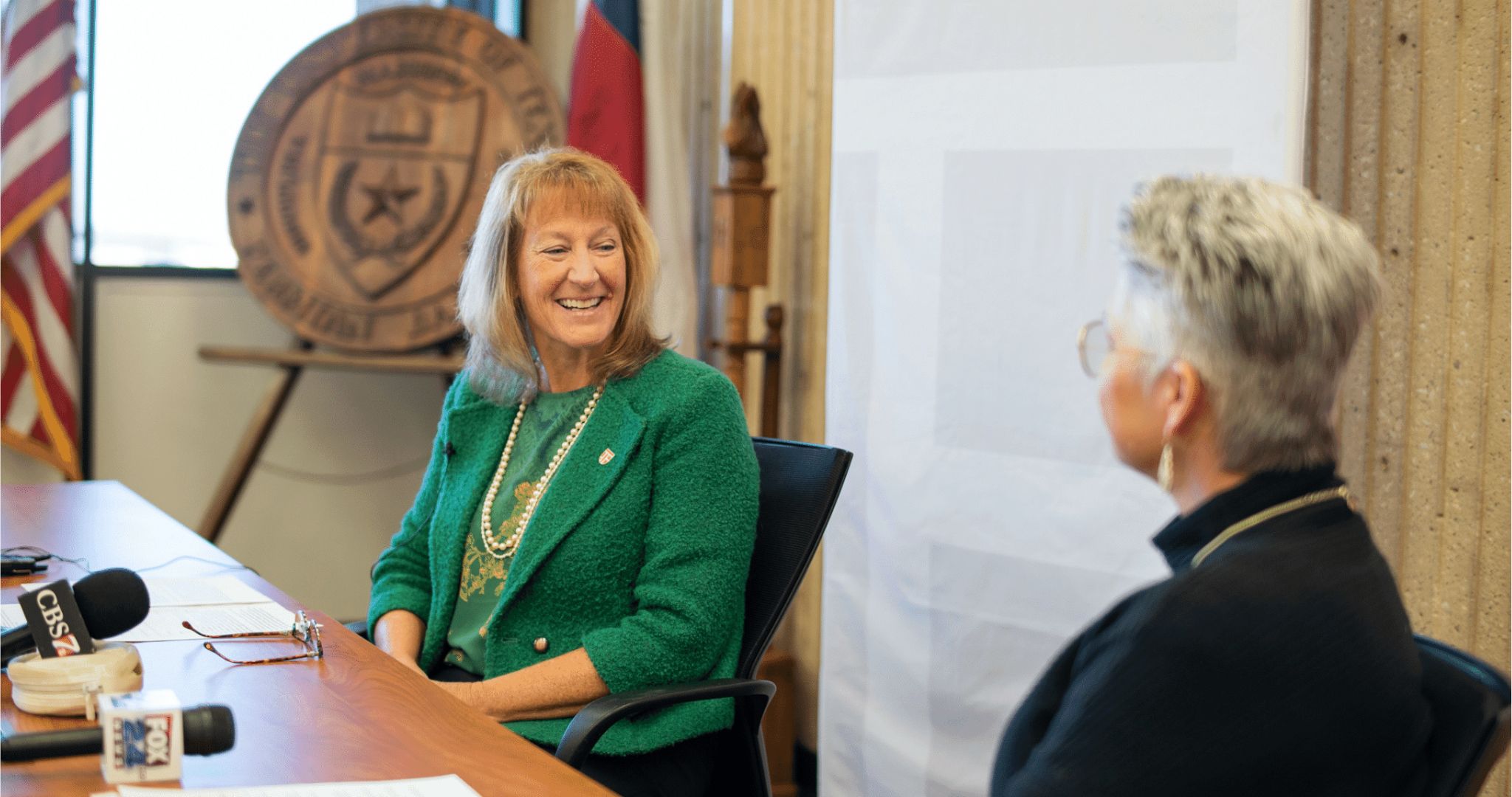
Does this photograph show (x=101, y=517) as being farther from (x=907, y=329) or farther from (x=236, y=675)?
(x=907, y=329)

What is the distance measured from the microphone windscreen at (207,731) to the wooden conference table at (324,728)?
0.08 feet

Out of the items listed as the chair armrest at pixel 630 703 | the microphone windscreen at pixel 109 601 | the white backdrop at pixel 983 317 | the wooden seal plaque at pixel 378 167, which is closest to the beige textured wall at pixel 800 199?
the white backdrop at pixel 983 317

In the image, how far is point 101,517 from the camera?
2.28 metres

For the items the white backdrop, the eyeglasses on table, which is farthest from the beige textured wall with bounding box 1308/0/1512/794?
the eyeglasses on table

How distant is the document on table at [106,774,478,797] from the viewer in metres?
1.08

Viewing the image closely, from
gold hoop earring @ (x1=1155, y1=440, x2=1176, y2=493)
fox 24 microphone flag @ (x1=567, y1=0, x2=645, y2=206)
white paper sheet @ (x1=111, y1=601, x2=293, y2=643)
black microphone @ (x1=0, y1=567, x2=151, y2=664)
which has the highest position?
fox 24 microphone flag @ (x1=567, y1=0, x2=645, y2=206)

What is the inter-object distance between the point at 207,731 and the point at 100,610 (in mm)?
331

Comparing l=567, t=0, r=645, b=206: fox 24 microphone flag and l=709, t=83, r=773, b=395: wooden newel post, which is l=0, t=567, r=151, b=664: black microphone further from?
l=567, t=0, r=645, b=206: fox 24 microphone flag

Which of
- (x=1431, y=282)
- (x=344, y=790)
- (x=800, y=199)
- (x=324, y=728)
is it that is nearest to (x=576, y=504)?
(x=324, y=728)

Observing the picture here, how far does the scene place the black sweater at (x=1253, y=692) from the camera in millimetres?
965

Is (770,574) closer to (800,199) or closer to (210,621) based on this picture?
(210,621)

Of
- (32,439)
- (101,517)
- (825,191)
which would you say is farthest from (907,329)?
(32,439)

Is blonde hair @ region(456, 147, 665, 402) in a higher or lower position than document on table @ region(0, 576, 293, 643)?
higher

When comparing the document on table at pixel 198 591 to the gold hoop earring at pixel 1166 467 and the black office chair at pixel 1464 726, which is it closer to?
the gold hoop earring at pixel 1166 467
